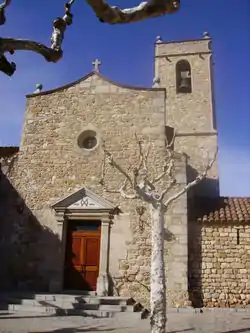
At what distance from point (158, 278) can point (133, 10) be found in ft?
16.5

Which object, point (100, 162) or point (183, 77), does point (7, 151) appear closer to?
point (100, 162)

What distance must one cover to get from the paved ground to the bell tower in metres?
7.57

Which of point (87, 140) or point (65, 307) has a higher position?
point (87, 140)

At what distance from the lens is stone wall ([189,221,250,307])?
34.9ft

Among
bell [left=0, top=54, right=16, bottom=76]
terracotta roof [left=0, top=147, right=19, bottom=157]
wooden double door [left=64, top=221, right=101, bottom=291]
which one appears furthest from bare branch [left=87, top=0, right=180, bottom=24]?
terracotta roof [left=0, top=147, right=19, bottom=157]

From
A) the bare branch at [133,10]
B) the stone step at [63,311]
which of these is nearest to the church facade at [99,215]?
the stone step at [63,311]

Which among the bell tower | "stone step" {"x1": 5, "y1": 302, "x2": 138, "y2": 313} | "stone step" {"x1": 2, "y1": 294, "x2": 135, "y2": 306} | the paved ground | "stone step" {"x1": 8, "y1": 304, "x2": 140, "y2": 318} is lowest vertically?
the paved ground

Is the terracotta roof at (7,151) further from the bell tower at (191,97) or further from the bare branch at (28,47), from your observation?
the bare branch at (28,47)

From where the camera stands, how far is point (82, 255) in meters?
11.7

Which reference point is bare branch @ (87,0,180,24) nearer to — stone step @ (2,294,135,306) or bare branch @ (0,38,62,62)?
bare branch @ (0,38,62,62)

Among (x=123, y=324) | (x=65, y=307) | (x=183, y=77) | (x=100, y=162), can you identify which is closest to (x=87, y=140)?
(x=100, y=162)

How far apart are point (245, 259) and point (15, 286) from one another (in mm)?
6989

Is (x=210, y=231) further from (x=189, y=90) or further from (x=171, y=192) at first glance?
(x=189, y=90)

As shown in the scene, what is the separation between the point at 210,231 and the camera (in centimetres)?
1121
